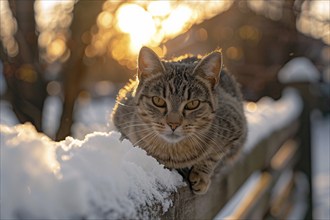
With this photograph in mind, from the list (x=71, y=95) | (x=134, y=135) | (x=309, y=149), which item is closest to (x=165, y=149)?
(x=134, y=135)

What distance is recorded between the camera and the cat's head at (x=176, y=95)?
1.70m

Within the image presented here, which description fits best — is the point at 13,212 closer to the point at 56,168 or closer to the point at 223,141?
the point at 56,168

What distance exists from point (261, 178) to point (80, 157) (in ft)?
9.59

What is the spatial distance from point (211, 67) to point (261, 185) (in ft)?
6.01

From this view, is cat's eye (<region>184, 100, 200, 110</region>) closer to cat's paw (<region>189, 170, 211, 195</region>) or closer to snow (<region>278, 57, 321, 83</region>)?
cat's paw (<region>189, 170, 211, 195</region>)

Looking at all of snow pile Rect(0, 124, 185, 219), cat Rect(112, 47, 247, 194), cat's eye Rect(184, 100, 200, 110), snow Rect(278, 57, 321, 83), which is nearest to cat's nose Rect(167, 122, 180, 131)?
cat Rect(112, 47, 247, 194)

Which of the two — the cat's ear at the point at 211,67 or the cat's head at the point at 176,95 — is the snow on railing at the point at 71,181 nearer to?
the cat's head at the point at 176,95

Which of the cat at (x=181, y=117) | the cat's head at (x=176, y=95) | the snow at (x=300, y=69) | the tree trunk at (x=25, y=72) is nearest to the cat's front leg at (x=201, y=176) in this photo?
the cat at (x=181, y=117)

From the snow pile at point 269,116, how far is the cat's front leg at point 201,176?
0.67 meters

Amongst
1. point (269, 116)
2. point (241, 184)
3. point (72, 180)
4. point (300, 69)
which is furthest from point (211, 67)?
point (300, 69)

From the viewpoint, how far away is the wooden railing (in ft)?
4.91

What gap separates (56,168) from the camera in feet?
2.22

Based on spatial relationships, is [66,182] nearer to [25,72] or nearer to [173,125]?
[173,125]

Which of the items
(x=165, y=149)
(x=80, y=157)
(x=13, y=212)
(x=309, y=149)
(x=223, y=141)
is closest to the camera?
(x=13, y=212)
